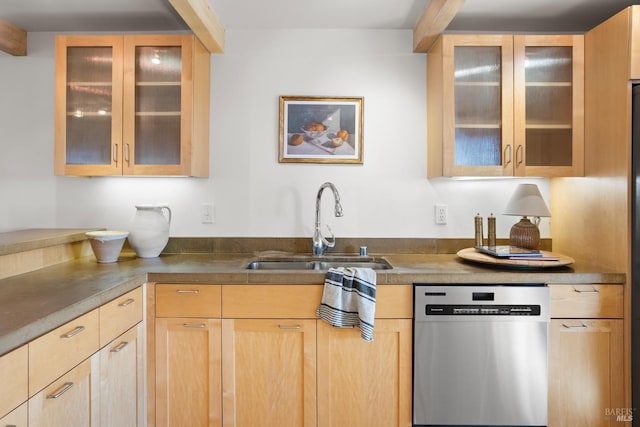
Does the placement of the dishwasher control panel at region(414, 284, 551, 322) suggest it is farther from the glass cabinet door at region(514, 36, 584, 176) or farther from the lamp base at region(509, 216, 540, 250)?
the glass cabinet door at region(514, 36, 584, 176)

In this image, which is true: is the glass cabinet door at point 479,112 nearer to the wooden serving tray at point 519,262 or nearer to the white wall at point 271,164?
the white wall at point 271,164

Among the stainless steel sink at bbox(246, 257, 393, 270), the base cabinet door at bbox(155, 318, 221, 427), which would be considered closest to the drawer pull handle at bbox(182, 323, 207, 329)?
the base cabinet door at bbox(155, 318, 221, 427)

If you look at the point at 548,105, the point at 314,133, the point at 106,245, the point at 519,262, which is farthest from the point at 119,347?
the point at 548,105

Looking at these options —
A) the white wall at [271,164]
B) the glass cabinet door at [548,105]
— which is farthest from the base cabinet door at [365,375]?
the glass cabinet door at [548,105]

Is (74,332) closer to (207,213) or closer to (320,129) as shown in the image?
(207,213)

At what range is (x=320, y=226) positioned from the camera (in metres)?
2.52

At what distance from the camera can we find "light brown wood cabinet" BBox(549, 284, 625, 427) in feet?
6.17

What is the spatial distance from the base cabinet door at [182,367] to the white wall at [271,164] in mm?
773

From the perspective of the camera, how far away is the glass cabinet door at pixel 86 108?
2.25 meters

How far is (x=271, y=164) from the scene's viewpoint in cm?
253

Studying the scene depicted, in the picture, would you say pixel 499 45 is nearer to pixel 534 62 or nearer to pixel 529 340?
pixel 534 62

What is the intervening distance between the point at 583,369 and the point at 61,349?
6.99 feet

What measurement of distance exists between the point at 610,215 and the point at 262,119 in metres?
1.93

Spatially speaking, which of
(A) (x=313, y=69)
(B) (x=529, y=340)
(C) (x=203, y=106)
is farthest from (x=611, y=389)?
(C) (x=203, y=106)
